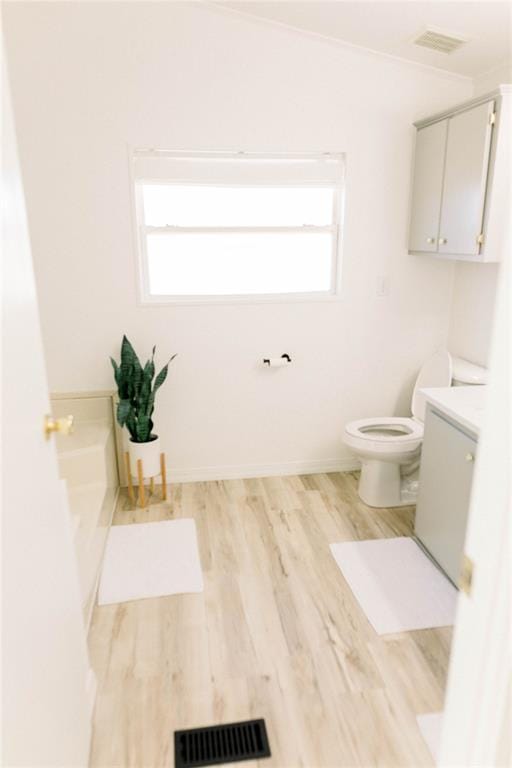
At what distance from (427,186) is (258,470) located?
195 centimetres

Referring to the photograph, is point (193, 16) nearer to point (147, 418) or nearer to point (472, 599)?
point (147, 418)

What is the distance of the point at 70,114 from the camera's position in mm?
2674

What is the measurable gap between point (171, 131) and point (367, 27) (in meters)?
1.09

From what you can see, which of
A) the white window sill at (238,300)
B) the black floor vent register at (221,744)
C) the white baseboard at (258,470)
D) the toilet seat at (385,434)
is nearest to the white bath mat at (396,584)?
the toilet seat at (385,434)

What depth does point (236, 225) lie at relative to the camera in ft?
10.0

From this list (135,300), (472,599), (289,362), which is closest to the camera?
(472,599)

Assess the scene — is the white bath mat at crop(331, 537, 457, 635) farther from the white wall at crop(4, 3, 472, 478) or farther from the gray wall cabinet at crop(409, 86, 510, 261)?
the gray wall cabinet at crop(409, 86, 510, 261)

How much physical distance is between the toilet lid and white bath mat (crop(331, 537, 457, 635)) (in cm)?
87

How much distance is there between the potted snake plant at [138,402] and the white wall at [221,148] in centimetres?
23

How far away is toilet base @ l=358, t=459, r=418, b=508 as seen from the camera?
2928 mm

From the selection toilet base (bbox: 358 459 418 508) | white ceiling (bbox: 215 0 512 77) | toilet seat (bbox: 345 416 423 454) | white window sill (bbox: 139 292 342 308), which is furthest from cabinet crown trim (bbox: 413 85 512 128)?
toilet base (bbox: 358 459 418 508)

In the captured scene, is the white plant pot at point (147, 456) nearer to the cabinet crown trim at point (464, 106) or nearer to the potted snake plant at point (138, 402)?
the potted snake plant at point (138, 402)

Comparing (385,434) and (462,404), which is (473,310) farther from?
(462,404)

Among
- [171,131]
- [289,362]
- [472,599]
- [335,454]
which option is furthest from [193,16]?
[472,599]
